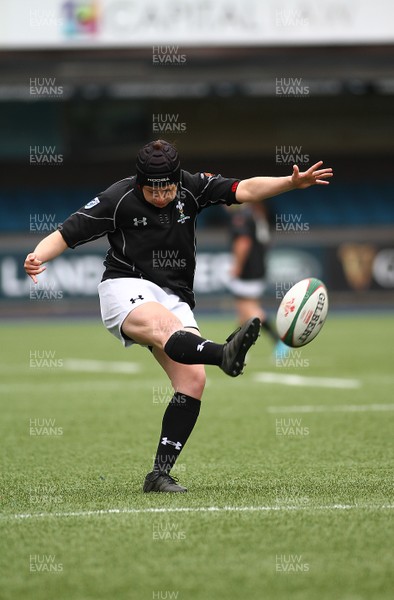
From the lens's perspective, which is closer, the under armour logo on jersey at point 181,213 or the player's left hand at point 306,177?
the player's left hand at point 306,177

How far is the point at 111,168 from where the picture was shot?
2827 centimetres

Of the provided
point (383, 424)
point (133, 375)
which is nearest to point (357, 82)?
point (133, 375)

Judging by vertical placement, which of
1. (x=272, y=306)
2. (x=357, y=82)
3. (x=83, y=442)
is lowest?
(x=272, y=306)

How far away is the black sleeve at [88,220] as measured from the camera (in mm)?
6676

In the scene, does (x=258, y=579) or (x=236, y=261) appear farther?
(x=236, y=261)

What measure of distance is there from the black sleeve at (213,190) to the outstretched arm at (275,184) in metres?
0.05

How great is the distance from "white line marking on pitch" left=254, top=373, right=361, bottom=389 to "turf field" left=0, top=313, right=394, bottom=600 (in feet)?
0.18

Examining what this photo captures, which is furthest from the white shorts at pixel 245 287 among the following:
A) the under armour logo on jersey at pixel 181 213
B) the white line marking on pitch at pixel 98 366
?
the under armour logo on jersey at pixel 181 213

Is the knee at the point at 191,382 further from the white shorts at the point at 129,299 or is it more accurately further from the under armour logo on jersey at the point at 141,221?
the under armour logo on jersey at the point at 141,221

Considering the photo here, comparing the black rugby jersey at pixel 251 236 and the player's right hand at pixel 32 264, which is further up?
the player's right hand at pixel 32 264

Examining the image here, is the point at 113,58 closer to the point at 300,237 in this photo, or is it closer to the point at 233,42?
the point at 233,42

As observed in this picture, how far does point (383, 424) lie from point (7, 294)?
16.5 meters

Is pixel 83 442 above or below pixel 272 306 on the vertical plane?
above

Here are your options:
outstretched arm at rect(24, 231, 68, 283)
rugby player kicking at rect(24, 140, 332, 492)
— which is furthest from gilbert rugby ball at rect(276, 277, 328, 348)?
outstretched arm at rect(24, 231, 68, 283)
